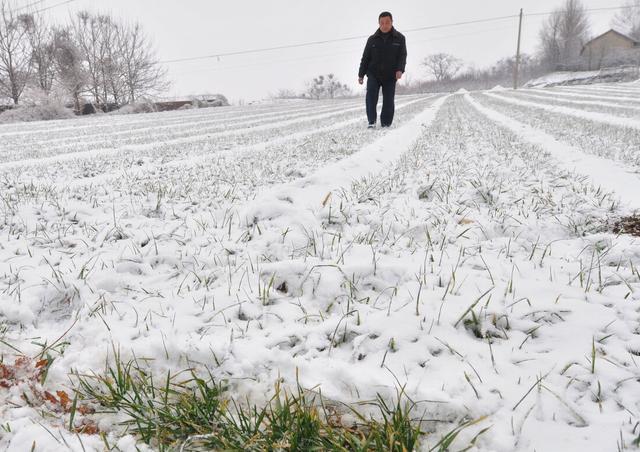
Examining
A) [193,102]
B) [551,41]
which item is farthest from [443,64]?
[193,102]

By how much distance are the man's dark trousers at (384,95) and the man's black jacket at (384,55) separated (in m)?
0.09

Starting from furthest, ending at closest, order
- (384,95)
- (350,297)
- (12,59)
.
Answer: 1. (12,59)
2. (384,95)
3. (350,297)

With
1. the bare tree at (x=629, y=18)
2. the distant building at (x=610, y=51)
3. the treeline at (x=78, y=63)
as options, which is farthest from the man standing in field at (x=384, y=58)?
the bare tree at (x=629, y=18)

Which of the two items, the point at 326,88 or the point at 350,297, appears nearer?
the point at 350,297

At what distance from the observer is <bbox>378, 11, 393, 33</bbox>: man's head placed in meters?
6.83

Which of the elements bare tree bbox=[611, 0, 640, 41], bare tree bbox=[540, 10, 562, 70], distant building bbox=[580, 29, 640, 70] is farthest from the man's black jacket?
bare tree bbox=[611, 0, 640, 41]

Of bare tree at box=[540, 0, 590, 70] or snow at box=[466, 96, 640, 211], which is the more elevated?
bare tree at box=[540, 0, 590, 70]

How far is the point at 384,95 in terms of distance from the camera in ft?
25.8

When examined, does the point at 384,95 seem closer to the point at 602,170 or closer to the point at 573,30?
the point at 602,170

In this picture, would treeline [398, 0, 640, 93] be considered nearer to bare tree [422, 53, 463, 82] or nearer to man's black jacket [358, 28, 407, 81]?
bare tree [422, 53, 463, 82]

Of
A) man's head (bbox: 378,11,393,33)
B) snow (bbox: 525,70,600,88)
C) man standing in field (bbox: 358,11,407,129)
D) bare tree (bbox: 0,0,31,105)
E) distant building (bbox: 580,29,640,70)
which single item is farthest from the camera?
distant building (bbox: 580,29,640,70)

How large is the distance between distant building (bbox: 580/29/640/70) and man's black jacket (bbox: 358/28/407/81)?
58.4 m

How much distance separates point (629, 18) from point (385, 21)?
87.3m

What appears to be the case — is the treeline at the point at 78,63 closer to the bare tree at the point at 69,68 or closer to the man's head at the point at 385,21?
the bare tree at the point at 69,68
